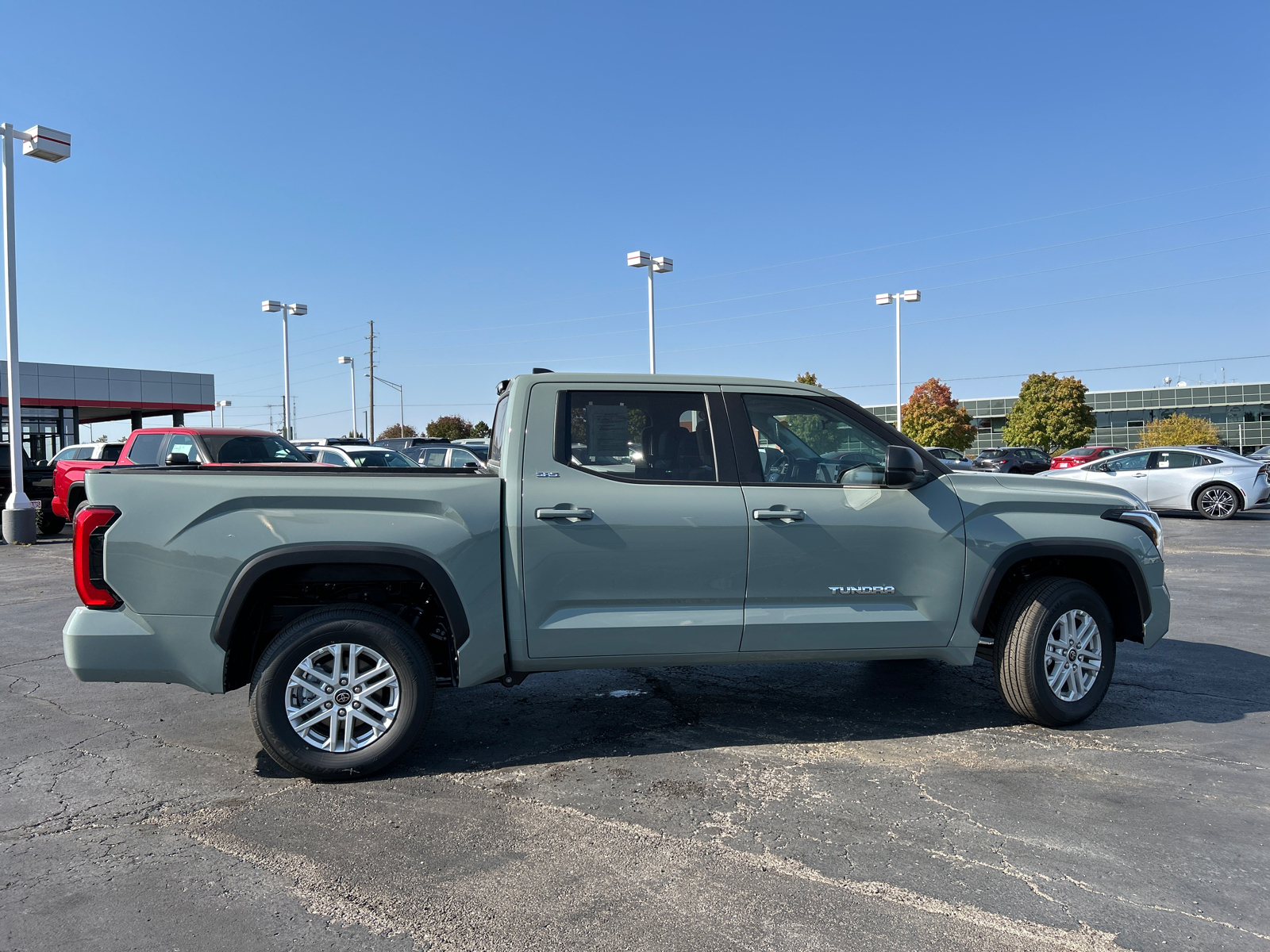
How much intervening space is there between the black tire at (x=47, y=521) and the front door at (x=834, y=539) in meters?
16.7

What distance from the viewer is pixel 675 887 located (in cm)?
316

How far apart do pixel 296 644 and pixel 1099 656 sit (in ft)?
13.9

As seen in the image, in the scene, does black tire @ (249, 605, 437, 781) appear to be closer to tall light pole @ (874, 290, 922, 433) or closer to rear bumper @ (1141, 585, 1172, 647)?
rear bumper @ (1141, 585, 1172, 647)

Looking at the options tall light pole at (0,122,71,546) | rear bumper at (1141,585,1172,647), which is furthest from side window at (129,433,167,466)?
rear bumper at (1141,585,1172,647)

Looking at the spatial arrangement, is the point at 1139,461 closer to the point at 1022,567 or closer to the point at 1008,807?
the point at 1022,567

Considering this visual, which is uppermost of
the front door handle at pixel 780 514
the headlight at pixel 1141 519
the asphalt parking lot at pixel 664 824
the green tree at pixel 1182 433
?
the green tree at pixel 1182 433

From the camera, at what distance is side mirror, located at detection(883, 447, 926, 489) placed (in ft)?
14.7

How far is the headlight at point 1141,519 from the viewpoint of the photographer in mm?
4906

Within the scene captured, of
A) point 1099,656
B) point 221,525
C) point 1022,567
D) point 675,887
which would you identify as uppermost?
point 221,525

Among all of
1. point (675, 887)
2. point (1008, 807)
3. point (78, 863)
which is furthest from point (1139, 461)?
point (78, 863)

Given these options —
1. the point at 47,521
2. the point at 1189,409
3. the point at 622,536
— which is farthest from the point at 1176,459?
the point at 1189,409

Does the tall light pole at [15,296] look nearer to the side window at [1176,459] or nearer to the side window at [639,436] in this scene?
the side window at [639,436]

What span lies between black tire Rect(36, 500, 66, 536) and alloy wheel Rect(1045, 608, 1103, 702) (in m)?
17.7

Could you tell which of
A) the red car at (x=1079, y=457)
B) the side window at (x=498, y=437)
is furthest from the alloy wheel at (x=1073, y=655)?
the red car at (x=1079, y=457)
